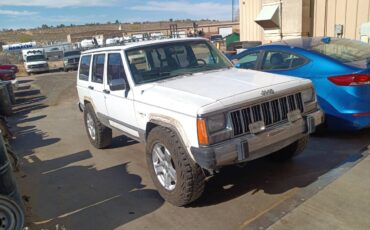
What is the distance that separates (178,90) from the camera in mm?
3961

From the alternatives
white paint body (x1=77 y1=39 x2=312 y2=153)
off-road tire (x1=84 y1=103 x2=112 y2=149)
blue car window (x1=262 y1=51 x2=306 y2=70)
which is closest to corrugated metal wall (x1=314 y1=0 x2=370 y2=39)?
blue car window (x1=262 y1=51 x2=306 y2=70)

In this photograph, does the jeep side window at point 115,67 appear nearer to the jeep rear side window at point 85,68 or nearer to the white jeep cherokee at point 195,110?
the white jeep cherokee at point 195,110

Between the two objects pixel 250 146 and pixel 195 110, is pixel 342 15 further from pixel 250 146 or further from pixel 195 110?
pixel 195 110

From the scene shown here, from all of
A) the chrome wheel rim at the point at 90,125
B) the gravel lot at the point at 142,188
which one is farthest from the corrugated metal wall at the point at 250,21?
the chrome wheel rim at the point at 90,125

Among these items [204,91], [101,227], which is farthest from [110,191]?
[204,91]

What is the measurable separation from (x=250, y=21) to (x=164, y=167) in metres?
13.4

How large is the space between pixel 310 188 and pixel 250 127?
1085 mm

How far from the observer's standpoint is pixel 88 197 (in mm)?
4512

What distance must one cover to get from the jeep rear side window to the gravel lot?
1359 mm

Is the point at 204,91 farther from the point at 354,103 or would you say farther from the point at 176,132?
the point at 354,103

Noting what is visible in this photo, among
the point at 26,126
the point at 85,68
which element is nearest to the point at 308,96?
the point at 85,68

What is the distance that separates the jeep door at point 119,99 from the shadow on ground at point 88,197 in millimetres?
732

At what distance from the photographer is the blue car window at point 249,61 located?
6.39 metres

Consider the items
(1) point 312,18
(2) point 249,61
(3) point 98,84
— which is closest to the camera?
(3) point 98,84
